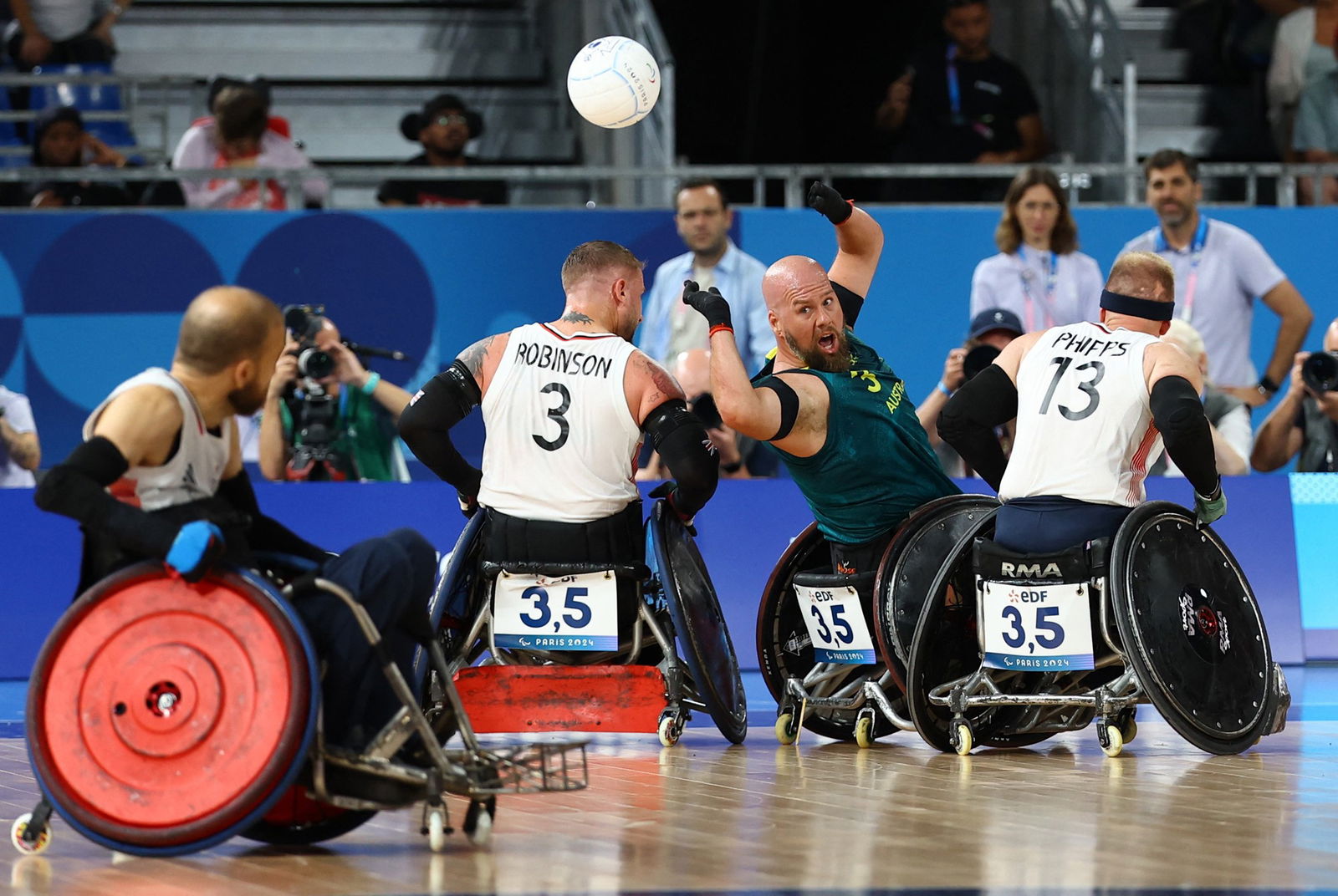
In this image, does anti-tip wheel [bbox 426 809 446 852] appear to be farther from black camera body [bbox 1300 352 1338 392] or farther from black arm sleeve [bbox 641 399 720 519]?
black camera body [bbox 1300 352 1338 392]

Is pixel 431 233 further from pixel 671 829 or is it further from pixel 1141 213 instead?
pixel 671 829

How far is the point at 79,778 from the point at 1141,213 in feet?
30.1

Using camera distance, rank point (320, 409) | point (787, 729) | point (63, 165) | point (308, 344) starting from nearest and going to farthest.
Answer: point (787, 729) → point (308, 344) → point (320, 409) → point (63, 165)

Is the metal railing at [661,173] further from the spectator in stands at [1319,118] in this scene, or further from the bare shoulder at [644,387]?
the bare shoulder at [644,387]

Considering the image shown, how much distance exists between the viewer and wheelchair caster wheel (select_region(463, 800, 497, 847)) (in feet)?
17.1

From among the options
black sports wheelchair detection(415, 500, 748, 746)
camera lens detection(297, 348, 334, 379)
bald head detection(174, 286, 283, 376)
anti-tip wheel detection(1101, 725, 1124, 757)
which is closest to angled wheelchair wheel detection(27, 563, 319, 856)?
bald head detection(174, 286, 283, 376)

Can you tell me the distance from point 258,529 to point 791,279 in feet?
9.07

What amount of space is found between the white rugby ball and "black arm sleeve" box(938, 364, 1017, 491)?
220 centimetres

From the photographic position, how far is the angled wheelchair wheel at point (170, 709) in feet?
15.5

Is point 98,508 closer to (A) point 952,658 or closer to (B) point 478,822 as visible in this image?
(B) point 478,822

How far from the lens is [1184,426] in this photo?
6680mm

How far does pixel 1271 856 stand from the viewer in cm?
493

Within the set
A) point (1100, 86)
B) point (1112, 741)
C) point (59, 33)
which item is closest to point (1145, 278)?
point (1112, 741)

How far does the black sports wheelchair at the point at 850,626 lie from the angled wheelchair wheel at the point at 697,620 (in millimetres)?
451
